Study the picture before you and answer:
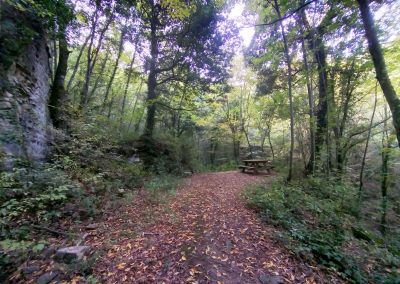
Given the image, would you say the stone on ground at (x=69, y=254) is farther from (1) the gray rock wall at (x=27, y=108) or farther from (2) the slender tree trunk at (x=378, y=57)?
(2) the slender tree trunk at (x=378, y=57)

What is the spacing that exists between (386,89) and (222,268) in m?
4.16

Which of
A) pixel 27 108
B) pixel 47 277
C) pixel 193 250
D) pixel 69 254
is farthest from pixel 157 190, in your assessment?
pixel 27 108

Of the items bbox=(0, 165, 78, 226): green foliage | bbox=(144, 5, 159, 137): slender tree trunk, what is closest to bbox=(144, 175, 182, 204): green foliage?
bbox=(0, 165, 78, 226): green foliage

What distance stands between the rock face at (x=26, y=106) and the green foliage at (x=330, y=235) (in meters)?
5.43

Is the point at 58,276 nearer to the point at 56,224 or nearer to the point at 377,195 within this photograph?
the point at 56,224

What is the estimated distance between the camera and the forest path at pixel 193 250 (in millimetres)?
2691

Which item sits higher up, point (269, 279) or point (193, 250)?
point (193, 250)

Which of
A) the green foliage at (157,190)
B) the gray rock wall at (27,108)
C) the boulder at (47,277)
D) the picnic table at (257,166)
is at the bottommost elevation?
the boulder at (47,277)

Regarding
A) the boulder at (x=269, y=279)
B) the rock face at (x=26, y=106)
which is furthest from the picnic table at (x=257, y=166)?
the rock face at (x=26, y=106)

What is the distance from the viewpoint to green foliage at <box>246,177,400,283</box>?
3223 mm

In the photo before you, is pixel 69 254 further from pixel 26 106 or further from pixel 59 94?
pixel 59 94

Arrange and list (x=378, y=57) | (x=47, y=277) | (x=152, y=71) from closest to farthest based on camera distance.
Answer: (x=47, y=277)
(x=378, y=57)
(x=152, y=71)

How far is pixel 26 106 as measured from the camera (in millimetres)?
5188

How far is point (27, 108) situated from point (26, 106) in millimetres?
81
